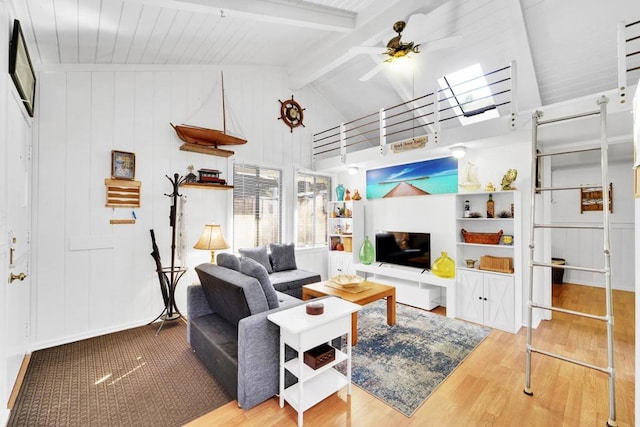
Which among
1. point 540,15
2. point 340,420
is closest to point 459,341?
point 340,420

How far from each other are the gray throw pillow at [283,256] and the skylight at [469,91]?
334 cm

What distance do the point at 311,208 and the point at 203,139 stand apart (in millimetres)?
2375

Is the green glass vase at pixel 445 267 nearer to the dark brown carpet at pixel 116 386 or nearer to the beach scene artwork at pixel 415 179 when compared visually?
the beach scene artwork at pixel 415 179

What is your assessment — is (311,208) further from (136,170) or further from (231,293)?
(231,293)

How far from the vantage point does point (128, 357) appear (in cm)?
283

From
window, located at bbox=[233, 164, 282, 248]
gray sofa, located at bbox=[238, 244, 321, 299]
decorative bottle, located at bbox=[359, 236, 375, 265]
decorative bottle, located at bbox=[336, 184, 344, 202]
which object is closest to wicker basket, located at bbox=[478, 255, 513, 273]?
decorative bottle, located at bbox=[359, 236, 375, 265]

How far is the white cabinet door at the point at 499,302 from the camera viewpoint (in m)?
3.47

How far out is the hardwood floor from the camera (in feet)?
6.46

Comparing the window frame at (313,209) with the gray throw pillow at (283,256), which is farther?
the window frame at (313,209)

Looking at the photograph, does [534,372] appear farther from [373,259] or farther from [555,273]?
[555,273]

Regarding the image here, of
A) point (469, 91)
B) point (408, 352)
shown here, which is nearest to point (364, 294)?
point (408, 352)

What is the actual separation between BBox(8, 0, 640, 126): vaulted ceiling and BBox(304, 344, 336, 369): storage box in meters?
2.95

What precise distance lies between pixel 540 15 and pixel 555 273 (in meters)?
4.79

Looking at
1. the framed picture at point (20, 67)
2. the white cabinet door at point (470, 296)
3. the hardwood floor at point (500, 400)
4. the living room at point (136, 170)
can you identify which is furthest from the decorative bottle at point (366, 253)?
the framed picture at point (20, 67)
